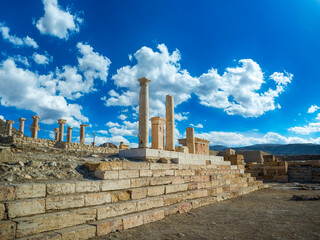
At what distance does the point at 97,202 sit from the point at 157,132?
10296 millimetres

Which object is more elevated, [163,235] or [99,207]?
[99,207]

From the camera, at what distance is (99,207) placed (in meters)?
5.05

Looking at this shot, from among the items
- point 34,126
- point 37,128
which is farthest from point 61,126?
point 34,126

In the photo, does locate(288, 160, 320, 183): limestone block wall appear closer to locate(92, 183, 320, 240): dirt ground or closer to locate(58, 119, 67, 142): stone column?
locate(92, 183, 320, 240): dirt ground

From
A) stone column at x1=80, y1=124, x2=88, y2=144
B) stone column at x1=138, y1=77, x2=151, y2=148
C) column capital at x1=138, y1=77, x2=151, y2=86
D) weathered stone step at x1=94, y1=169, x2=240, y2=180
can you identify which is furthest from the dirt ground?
stone column at x1=80, y1=124, x2=88, y2=144

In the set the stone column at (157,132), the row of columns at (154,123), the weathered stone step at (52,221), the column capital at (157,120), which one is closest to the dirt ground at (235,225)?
the weathered stone step at (52,221)

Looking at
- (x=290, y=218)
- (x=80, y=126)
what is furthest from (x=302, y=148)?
(x=290, y=218)

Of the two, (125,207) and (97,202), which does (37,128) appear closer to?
(97,202)

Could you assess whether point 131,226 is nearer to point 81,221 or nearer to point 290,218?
point 81,221

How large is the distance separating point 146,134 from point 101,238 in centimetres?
978

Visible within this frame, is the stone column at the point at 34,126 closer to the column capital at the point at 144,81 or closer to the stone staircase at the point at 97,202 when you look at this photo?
the column capital at the point at 144,81

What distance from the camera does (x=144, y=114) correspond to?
1421 centimetres

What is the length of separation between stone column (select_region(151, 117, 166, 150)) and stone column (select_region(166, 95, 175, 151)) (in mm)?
1182

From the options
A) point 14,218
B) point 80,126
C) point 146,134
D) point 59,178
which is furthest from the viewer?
point 80,126
